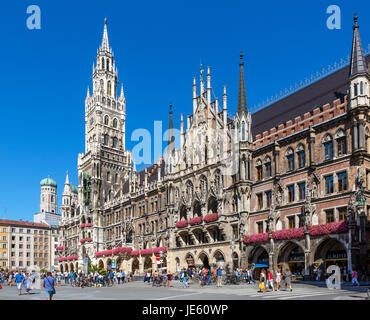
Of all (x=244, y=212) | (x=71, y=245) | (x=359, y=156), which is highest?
(x=359, y=156)

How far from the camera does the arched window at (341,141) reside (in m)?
37.5

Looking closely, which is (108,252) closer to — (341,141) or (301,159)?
(301,159)

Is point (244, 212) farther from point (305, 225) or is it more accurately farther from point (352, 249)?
point (352, 249)

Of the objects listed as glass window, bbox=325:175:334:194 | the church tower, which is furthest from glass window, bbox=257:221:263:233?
the church tower

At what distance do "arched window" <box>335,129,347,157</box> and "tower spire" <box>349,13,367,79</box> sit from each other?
4827 mm

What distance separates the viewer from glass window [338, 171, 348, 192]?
121 ft

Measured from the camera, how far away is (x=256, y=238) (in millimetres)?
43000

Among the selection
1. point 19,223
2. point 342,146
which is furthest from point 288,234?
point 19,223

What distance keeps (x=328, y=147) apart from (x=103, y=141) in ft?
192

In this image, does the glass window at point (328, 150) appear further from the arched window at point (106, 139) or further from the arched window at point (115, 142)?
the arched window at point (115, 142)

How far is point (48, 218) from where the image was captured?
15700 cm

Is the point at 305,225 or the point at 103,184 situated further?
the point at 103,184

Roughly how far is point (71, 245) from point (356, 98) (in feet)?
240
